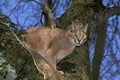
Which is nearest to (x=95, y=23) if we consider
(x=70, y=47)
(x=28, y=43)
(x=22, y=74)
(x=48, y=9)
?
(x=48, y=9)

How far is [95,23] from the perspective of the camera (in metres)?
6.60

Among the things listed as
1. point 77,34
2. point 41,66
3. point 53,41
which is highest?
point 41,66

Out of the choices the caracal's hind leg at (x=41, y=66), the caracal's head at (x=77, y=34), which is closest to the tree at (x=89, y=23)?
the caracal's head at (x=77, y=34)

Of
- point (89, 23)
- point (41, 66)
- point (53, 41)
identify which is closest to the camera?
point (41, 66)

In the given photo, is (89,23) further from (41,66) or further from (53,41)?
(41,66)

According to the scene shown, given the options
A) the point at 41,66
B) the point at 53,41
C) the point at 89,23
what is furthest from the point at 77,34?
the point at 89,23

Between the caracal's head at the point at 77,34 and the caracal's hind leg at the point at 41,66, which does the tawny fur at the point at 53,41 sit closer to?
the caracal's head at the point at 77,34

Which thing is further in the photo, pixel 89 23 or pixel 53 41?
pixel 89 23

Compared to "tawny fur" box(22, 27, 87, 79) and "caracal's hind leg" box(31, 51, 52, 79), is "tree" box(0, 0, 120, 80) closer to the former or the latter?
"tawny fur" box(22, 27, 87, 79)

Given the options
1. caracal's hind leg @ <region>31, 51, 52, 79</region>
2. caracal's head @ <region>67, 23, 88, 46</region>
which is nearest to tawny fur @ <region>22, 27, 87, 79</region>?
caracal's head @ <region>67, 23, 88, 46</region>

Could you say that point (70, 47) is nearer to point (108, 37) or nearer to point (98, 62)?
point (98, 62)

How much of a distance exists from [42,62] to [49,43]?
988 millimetres

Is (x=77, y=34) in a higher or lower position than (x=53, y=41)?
higher

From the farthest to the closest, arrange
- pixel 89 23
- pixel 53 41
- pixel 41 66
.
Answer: pixel 89 23 < pixel 53 41 < pixel 41 66
